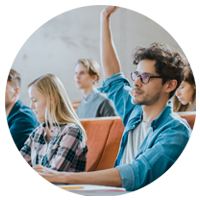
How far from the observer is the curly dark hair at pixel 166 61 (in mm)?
1035

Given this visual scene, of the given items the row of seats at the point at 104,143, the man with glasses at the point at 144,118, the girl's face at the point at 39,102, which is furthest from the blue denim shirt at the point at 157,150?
the girl's face at the point at 39,102

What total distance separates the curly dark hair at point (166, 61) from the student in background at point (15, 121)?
879mm

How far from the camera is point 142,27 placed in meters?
2.49

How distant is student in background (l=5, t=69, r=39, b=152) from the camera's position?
156cm

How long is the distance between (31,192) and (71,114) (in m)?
0.40

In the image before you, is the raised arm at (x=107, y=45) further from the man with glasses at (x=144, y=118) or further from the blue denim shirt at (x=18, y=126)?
the blue denim shirt at (x=18, y=126)

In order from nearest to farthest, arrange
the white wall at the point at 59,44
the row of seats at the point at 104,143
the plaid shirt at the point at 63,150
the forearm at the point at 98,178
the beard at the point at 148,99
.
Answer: the forearm at the point at 98,178, the beard at the point at 148,99, the plaid shirt at the point at 63,150, the row of seats at the point at 104,143, the white wall at the point at 59,44

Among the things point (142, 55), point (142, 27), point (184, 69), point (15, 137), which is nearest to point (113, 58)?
point (142, 55)

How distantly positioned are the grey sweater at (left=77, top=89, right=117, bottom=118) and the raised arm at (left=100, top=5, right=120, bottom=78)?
0.64 metres

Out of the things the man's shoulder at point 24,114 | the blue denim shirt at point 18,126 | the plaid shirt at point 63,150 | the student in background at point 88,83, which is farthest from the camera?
the student in background at point 88,83

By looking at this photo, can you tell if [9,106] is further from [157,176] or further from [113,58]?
[157,176]

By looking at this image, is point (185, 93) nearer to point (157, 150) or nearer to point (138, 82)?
point (138, 82)

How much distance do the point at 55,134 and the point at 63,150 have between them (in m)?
0.13

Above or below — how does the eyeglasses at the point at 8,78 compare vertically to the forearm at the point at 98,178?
above
